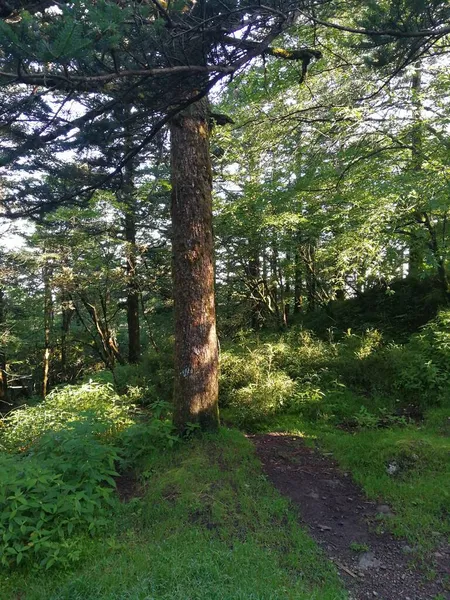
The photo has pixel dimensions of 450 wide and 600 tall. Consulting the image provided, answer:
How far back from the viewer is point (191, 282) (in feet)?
15.5

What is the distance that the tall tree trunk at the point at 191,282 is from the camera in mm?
4714

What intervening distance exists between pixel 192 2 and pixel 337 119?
3961mm

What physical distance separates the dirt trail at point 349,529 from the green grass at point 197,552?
19 centimetres

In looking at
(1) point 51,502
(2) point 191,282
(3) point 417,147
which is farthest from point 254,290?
(1) point 51,502

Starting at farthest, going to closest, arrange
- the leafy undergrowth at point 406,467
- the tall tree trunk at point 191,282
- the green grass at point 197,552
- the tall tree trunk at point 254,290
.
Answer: the tall tree trunk at point 254,290
the tall tree trunk at point 191,282
the leafy undergrowth at point 406,467
the green grass at point 197,552

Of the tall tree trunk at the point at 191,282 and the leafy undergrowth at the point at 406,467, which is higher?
the tall tree trunk at the point at 191,282

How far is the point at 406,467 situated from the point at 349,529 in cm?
116

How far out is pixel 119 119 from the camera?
3.20 m

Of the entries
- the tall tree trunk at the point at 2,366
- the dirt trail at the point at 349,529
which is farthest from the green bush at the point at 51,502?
the tall tree trunk at the point at 2,366

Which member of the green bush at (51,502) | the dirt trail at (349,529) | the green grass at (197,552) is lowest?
the dirt trail at (349,529)

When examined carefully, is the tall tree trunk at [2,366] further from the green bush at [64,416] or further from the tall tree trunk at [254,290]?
the tall tree trunk at [254,290]

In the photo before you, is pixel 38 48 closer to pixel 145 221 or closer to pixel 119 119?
pixel 119 119

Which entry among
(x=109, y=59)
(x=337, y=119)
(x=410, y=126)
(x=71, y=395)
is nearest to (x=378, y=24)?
(x=109, y=59)

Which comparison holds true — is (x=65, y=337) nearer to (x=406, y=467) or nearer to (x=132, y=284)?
(x=132, y=284)
